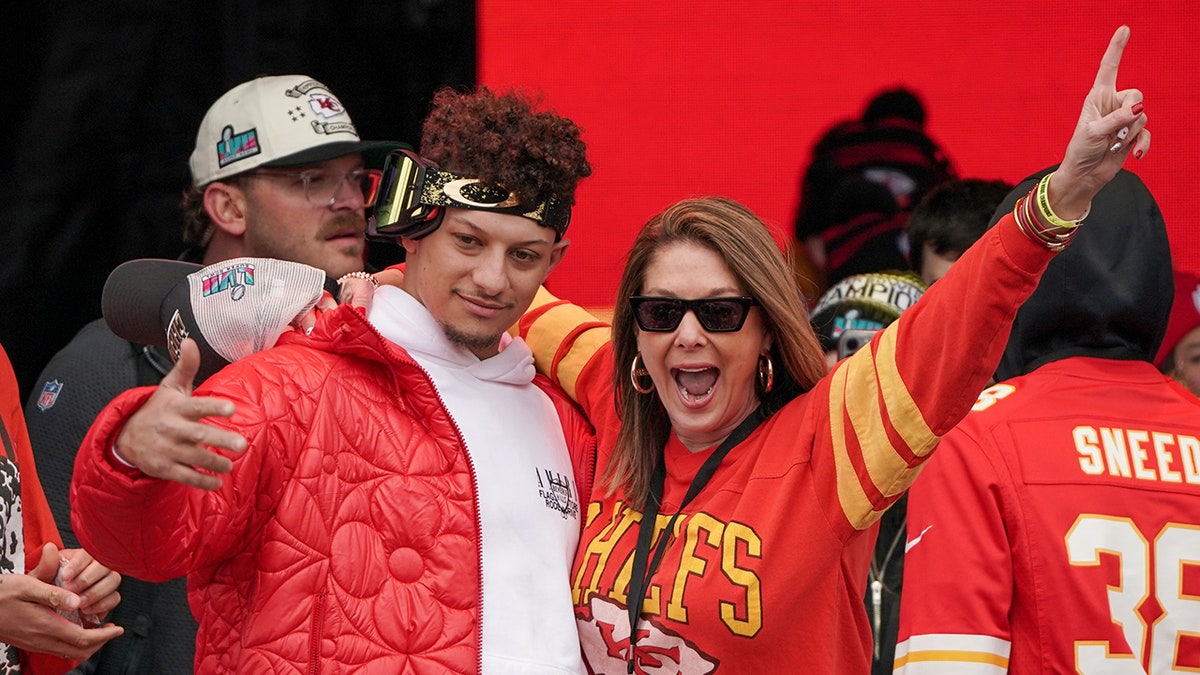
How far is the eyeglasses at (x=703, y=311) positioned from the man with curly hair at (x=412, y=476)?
0.86 feet

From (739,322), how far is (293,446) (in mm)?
876

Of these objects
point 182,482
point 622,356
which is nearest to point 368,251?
point 622,356

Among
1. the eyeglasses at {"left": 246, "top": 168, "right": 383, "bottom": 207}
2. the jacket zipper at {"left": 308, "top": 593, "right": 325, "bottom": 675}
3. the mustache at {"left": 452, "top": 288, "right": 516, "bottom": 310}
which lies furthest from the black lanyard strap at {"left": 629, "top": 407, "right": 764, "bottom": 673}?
the eyeglasses at {"left": 246, "top": 168, "right": 383, "bottom": 207}

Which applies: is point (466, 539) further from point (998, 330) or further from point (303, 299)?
point (998, 330)

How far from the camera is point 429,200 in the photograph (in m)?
2.93

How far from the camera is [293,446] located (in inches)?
103

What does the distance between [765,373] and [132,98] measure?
7.64 ft

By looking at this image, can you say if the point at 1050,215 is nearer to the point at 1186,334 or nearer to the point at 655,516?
the point at 655,516

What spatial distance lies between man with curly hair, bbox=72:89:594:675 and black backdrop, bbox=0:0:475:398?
4.86ft

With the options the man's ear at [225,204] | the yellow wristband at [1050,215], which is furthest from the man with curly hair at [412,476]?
the man's ear at [225,204]

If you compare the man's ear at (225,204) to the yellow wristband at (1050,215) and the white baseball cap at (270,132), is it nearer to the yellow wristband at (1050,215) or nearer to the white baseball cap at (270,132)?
the white baseball cap at (270,132)

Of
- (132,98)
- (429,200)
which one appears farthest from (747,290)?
(132,98)

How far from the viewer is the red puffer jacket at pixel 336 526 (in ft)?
8.43

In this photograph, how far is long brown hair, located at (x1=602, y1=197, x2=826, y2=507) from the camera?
114 inches
